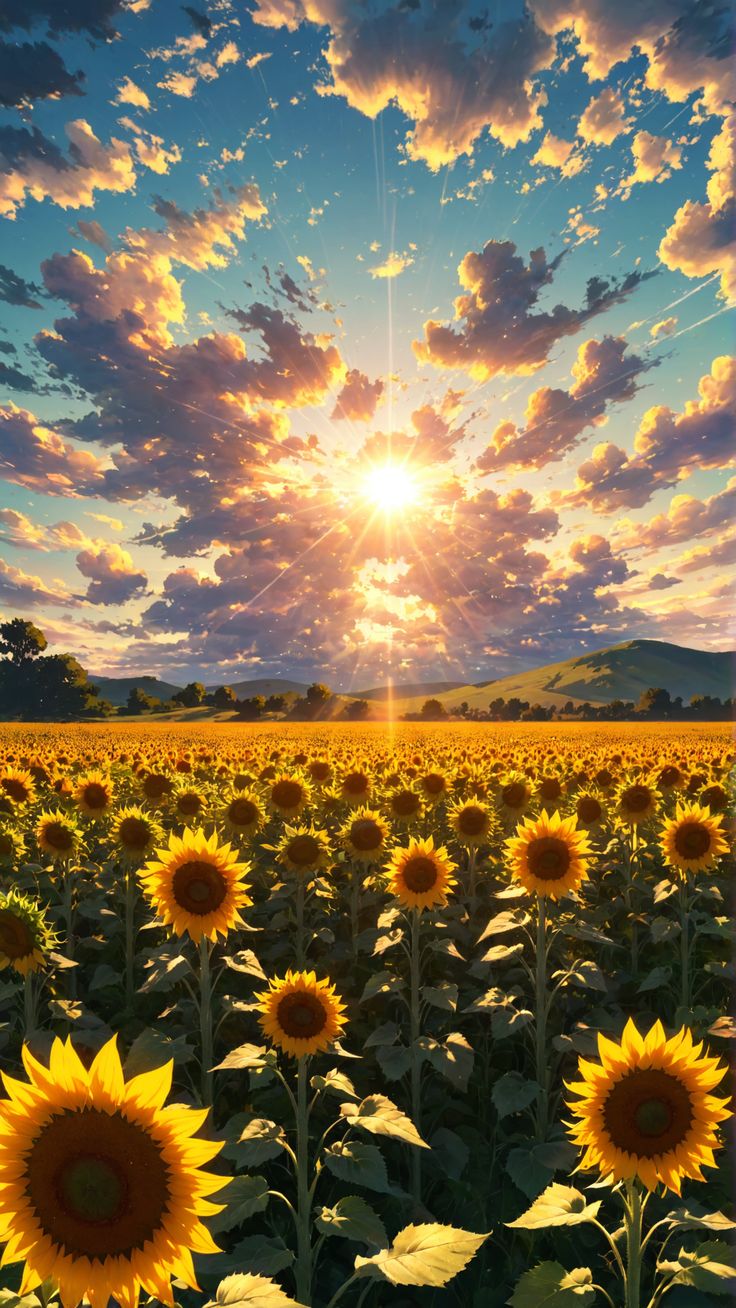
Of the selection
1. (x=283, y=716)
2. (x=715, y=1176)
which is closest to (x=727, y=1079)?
(x=715, y=1176)

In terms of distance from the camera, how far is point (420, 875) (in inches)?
276

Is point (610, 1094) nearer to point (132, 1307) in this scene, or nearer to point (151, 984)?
point (132, 1307)

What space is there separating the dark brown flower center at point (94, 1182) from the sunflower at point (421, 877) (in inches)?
200

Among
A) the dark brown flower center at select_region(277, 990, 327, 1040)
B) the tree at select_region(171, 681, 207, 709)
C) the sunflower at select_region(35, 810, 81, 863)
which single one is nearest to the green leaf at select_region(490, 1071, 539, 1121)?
the dark brown flower center at select_region(277, 990, 327, 1040)

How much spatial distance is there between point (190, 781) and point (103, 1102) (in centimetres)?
1245

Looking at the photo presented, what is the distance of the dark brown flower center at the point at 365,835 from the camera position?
30.6ft

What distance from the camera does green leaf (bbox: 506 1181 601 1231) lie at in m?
2.93

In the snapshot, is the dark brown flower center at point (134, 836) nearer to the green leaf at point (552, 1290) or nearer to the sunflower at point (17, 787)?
the sunflower at point (17, 787)

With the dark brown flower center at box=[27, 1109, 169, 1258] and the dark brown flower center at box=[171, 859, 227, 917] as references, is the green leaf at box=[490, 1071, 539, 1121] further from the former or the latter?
the dark brown flower center at box=[27, 1109, 169, 1258]

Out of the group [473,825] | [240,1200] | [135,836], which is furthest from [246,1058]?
[473,825]

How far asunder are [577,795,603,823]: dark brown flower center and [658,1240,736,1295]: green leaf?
836 centimetres

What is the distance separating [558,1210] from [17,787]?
37.0ft

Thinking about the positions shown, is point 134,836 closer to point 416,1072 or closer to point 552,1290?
point 416,1072

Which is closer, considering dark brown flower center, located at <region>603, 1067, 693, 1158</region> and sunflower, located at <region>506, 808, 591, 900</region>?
dark brown flower center, located at <region>603, 1067, 693, 1158</region>
